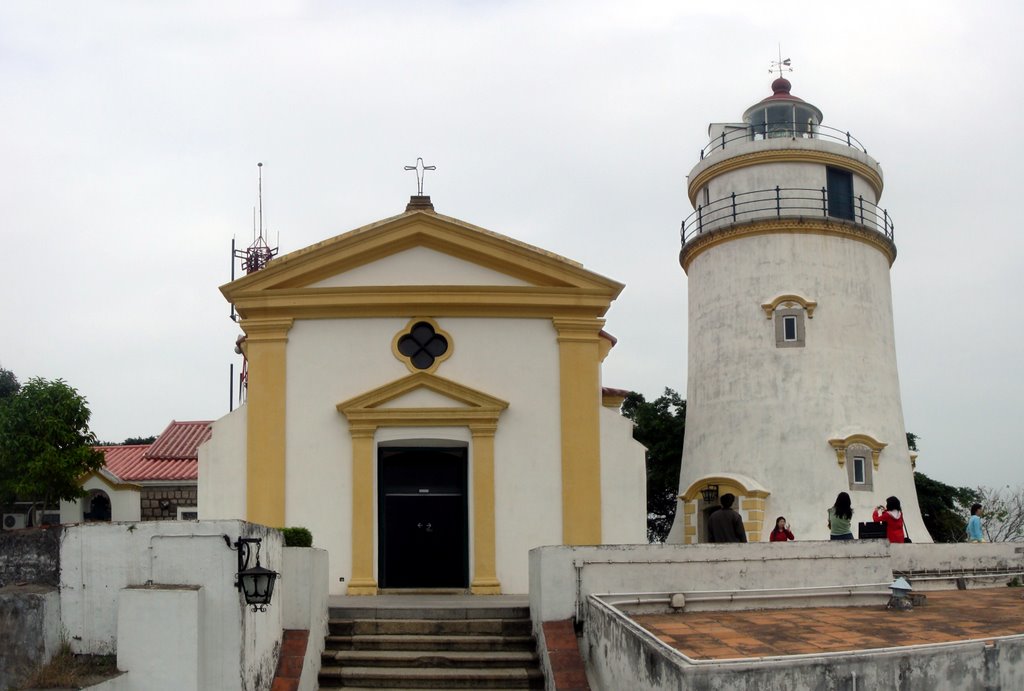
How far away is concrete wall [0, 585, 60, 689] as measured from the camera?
1128 centimetres

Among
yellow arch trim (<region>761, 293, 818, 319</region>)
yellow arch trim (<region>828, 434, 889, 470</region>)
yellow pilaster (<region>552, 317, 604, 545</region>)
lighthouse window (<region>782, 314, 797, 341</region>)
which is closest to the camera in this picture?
yellow pilaster (<region>552, 317, 604, 545</region>)

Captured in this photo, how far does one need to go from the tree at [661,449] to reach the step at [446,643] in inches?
970

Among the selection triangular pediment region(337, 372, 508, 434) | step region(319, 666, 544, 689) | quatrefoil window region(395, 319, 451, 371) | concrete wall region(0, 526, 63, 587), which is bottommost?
step region(319, 666, 544, 689)

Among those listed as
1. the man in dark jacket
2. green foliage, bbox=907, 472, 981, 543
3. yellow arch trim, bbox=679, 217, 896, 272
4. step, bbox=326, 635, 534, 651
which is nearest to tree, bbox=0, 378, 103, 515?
yellow arch trim, bbox=679, 217, 896, 272

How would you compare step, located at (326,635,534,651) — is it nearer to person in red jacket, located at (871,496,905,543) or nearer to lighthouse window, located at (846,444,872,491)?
person in red jacket, located at (871,496,905,543)

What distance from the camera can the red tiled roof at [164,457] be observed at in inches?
1254

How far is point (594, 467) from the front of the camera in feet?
56.7

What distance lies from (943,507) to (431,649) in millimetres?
28815

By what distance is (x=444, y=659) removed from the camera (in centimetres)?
1245

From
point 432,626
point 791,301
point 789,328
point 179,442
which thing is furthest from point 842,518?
point 179,442

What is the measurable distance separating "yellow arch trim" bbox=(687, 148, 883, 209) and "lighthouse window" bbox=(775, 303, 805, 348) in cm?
367

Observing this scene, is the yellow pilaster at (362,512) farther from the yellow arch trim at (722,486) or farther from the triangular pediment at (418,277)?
the yellow arch trim at (722,486)

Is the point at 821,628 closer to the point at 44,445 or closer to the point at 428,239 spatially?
the point at 428,239

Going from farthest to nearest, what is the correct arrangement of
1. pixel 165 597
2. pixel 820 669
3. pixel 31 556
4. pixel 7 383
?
pixel 7 383 < pixel 31 556 < pixel 165 597 < pixel 820 669
